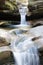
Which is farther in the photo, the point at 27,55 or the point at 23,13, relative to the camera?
the point at 23,13

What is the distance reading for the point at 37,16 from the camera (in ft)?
19.5

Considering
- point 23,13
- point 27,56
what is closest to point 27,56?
point 27,56

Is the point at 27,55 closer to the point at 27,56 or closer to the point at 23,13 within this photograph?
the point at 27,56

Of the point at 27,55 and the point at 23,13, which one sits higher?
the point at 23,13

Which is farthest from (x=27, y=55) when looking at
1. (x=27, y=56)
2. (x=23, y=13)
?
(x=23, y=13)

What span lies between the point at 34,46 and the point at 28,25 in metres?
2.25

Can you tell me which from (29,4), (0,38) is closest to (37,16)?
(29,4)

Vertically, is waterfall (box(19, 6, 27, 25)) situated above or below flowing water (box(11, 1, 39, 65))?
above

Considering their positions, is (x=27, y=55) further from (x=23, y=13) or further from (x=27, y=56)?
(x=23, y=13)

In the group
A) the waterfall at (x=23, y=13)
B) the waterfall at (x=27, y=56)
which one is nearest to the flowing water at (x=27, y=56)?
the waterfall at (x=27, y=56)

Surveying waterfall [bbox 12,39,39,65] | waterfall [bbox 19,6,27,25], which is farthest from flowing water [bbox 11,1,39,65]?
waterfall [bbox 19,6,27,25]

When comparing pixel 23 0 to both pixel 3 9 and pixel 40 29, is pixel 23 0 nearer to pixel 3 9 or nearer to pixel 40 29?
pixel 3 9

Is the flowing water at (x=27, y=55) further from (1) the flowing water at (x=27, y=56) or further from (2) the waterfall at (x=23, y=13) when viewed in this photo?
(2) the waterfall at (x=23, y=13)

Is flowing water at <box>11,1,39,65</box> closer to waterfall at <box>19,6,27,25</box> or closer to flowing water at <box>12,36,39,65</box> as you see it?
flowing water at <box>12,36,39,65</box>
